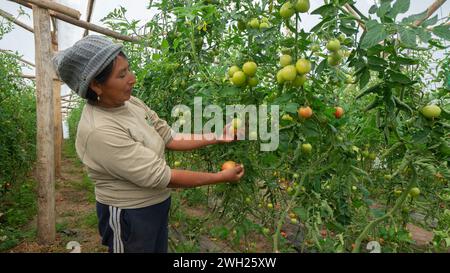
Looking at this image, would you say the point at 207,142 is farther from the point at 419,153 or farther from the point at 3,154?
the point at 3,154

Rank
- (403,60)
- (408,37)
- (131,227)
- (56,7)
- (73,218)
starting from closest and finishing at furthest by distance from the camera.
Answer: (408,37), (403,60), (131,227), (56,7), (73,218)

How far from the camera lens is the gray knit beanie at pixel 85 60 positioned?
4.36 ft

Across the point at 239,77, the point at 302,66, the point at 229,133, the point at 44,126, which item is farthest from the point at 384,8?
the point at 44,126

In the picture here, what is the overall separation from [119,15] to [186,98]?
3.33 feet

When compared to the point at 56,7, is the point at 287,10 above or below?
below

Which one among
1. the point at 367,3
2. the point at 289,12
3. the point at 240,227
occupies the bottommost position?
the point at 240,227

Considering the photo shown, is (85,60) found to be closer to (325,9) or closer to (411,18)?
(325,9)

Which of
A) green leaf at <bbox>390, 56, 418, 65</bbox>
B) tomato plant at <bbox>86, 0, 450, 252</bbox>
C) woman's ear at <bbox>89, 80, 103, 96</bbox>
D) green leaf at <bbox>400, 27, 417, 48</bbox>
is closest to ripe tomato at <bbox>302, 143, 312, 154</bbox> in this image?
tomato plant at <bbox>86, 0, 450, 252</bbox>

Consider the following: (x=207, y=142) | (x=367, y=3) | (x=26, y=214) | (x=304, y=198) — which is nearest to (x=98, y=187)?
(x=207, y=142)

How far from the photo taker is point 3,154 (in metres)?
3.32

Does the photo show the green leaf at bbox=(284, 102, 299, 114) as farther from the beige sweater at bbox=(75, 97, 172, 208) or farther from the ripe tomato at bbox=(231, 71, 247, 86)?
the beige sweater at bbox=(75, 97, 172, 208)

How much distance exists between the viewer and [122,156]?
4.39 ft

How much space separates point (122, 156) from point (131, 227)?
1.21 feet

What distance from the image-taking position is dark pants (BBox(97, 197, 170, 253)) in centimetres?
152
